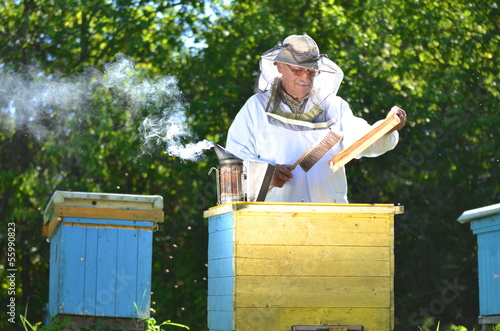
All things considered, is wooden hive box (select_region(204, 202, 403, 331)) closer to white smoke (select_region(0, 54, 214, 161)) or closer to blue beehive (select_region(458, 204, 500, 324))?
blue beehive (select_region(458, 204, 500, 324))

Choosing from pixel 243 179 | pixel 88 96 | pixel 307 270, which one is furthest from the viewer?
pixel 88 96

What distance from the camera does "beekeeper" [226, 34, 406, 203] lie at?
476cm

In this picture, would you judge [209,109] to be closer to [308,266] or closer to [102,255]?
[102,255]

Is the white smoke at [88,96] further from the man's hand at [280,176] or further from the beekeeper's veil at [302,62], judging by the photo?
the man's hand at [280,176]

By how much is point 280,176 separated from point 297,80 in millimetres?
586

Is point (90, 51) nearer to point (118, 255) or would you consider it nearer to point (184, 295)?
point (184, 295)

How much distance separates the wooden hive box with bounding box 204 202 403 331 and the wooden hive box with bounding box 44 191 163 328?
251 centimetres

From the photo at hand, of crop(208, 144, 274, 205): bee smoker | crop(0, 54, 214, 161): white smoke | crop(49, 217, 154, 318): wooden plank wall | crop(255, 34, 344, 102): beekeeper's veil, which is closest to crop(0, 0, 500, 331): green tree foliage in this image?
crop(0, 54, 214, 161): white smoke

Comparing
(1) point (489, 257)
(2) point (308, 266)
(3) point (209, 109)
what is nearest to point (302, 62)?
A: (2) point (308, 266)

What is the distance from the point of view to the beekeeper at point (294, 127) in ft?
15.6

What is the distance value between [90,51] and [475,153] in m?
5.25

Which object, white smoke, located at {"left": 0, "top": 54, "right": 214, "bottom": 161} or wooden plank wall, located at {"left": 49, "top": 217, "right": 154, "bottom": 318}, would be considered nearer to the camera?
wooden plank wall, located at {"left": 49, "top": 217, "right": 154, "bottom": 318}

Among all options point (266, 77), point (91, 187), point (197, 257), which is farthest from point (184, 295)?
point (266, 77)

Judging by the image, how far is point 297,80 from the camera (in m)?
4.77
